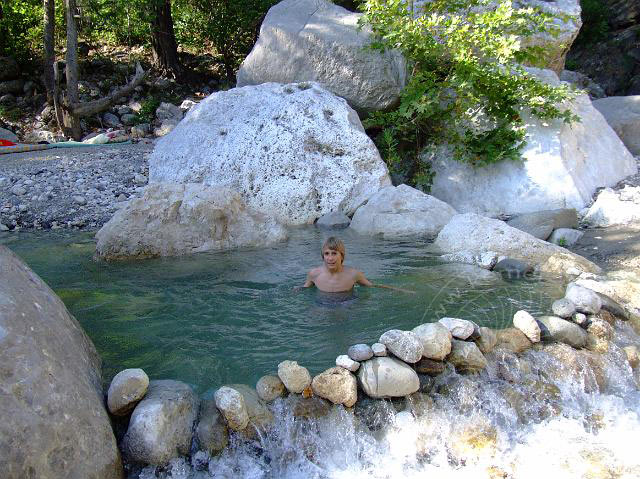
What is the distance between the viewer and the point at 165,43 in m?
16.4

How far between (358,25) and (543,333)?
21.6 ft

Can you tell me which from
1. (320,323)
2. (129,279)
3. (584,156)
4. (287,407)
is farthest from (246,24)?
(287,407)

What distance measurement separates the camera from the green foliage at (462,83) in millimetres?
8148

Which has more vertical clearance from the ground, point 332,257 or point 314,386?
point 314,386

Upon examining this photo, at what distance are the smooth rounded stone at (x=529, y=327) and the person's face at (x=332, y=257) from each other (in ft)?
5.39

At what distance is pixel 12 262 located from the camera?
10.6ft

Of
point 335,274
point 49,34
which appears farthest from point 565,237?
point 49,34

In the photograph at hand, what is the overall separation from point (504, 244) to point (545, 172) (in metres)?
2.51

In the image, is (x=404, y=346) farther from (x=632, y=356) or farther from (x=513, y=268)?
(x=513, y=268)

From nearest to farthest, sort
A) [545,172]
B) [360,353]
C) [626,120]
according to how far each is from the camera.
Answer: [360,353], [545,172], [626,120]

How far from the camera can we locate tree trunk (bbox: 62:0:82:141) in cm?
1155

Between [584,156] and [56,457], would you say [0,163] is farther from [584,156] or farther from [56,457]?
[584,156]

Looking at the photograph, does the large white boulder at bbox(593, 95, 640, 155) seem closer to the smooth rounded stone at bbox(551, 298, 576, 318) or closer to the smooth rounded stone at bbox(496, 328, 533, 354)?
the smooth rounded stone at bbox(551, 298, 576, 318)

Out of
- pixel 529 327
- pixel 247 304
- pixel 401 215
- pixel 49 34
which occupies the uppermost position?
pixel 49 34
